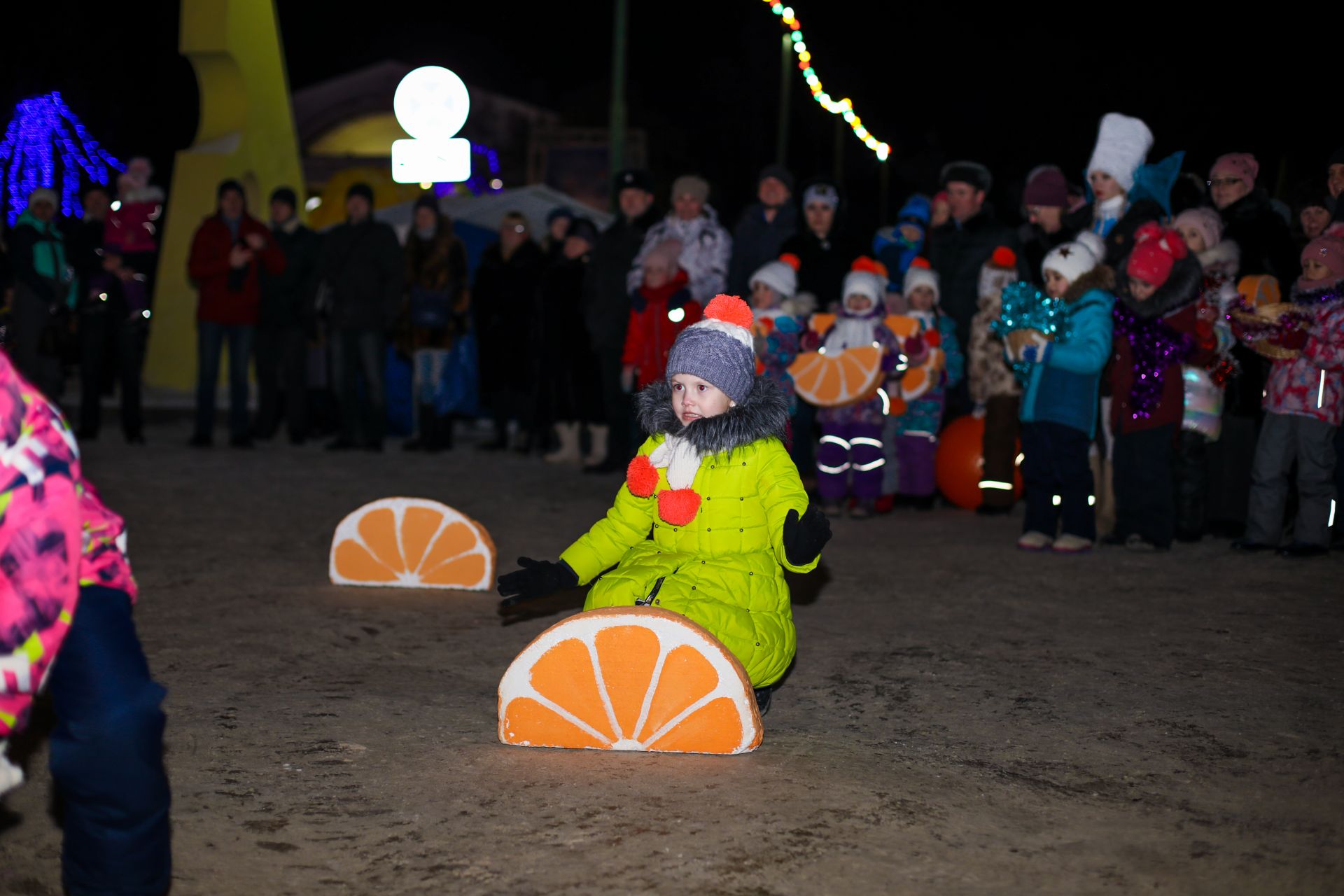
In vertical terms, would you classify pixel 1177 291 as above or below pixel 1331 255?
below

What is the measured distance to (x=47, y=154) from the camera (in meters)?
9.21

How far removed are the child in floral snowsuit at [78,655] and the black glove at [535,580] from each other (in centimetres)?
146

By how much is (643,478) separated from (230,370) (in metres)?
8.51

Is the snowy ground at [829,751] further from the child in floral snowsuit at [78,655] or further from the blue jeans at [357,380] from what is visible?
the blue jeans at [357,380]

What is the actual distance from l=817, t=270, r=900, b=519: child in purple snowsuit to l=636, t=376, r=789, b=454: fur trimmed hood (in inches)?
170

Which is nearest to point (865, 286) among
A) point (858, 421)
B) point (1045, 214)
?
point (858, 421)

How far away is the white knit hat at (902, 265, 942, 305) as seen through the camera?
9.56 metres

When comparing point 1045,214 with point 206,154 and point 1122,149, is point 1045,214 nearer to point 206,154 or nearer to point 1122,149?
point 1122,149

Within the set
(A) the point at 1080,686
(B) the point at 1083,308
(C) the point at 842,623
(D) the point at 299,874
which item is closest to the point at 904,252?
(B) the point at 1083,308

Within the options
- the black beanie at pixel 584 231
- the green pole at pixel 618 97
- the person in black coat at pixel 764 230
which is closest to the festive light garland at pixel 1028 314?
the person in black coat at pixel 764 230

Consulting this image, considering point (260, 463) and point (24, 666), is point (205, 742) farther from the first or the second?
point (260, 463)

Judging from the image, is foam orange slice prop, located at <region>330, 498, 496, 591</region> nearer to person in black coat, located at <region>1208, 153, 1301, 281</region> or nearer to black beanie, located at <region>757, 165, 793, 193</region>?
black beanie, located at <region>757, 165, 793, 193</region>

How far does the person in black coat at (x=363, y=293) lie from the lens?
12.1 meters

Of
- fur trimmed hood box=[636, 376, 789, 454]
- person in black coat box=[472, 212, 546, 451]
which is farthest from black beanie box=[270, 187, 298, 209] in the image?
fur trimmed hood box=[636, 376, 789, 454]
